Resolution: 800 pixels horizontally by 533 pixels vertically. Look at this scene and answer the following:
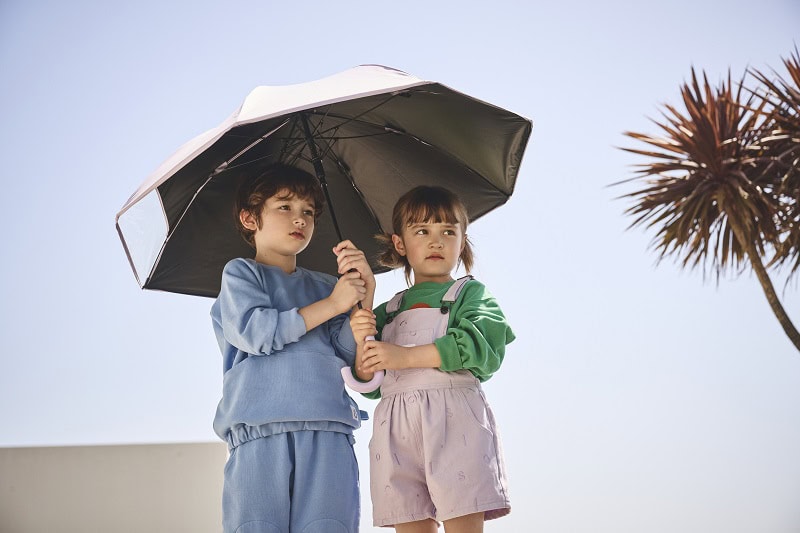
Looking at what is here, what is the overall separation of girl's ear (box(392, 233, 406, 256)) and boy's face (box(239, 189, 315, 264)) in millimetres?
362

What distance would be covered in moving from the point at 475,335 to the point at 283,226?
0.80 m

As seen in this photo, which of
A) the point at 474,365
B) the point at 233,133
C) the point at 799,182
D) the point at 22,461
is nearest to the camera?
the point at 799,182

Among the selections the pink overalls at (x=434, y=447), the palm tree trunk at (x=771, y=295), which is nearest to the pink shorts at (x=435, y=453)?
the pink overalls at (x=434, y=447)

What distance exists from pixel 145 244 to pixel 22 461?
1684 millimetres

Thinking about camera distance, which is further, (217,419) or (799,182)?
(217,419)

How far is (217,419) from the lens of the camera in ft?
9.19

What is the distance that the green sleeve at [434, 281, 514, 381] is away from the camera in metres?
2.75

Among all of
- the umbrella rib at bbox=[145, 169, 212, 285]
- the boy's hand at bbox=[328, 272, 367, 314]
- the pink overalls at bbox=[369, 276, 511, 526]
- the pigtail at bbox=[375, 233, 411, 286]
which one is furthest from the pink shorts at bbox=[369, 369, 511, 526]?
the umbrella rib at bbox=[145, 169, 212, 285]

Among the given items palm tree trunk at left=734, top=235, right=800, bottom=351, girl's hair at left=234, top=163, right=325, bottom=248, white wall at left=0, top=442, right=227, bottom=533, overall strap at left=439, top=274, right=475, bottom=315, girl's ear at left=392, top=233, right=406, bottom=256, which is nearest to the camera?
palm tree trunk at left=734, top=235, right=800, bottom=351

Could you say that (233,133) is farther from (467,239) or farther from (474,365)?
(474,365)

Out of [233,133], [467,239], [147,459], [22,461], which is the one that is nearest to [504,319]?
[467,239]

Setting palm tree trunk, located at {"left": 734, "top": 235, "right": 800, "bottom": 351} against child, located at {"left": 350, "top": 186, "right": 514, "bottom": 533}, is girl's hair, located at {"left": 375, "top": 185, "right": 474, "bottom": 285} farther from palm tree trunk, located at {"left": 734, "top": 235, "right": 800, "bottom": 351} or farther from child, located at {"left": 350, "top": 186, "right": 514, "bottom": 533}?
palm tree trunk, located at {"left": 734, "top": 235, "right": 800, "bottom": 351}

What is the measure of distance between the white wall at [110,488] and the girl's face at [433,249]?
184cm

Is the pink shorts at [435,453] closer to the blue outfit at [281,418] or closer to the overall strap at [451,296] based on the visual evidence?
the blue outfit at [281,418]
